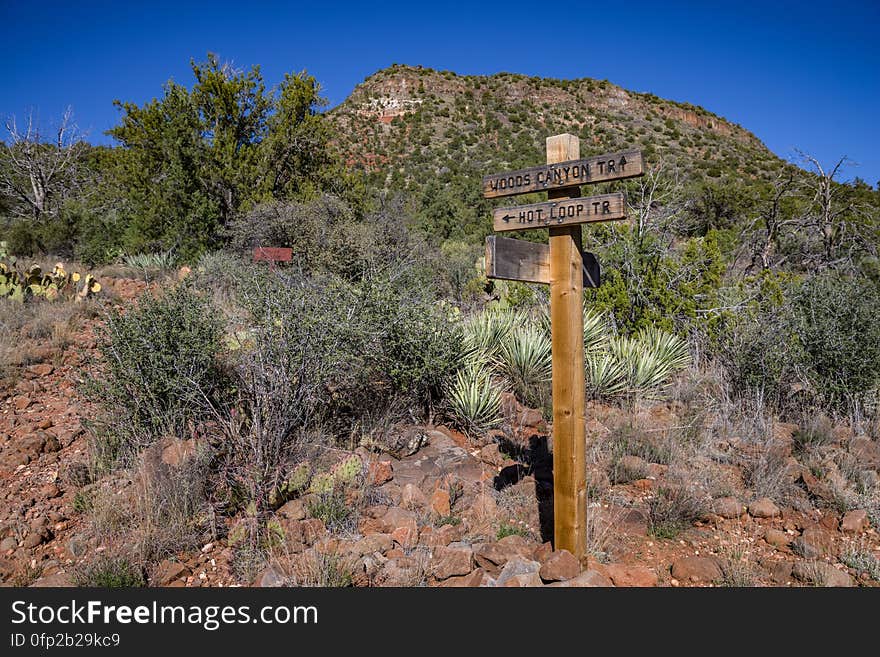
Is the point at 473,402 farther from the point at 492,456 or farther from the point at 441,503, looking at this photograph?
the point at 441,503

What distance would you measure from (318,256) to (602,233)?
588 cm

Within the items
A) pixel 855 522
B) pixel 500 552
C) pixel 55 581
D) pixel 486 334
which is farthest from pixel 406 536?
pixel 486 334

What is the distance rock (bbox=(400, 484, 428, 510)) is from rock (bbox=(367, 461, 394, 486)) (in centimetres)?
27

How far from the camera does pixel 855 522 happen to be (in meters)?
4.07

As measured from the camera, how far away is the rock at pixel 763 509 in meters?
4.24

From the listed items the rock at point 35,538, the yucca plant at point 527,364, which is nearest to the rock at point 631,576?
the yucca plant at point 527,364

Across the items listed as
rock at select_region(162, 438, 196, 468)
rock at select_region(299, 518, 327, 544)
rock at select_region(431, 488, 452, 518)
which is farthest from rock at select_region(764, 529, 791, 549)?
rock at select_region(162, 438, 196, 468)

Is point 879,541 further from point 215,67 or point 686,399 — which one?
point 215,67

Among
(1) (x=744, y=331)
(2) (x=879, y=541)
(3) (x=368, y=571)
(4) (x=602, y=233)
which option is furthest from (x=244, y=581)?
(4) (x=602, y=233)

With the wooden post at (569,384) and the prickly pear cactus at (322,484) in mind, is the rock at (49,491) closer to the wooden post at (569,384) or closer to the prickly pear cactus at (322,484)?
the prickly pear cactus at (322,484)

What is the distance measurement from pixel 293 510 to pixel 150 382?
6.33 ft

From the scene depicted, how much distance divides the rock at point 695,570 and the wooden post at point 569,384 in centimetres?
61

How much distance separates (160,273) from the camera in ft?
38.8

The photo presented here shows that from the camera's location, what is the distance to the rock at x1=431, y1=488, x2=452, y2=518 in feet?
13.5
